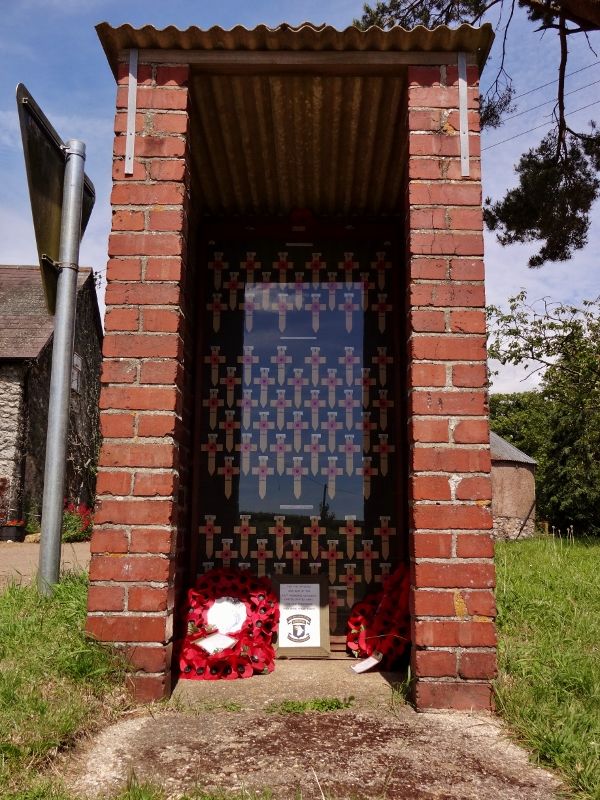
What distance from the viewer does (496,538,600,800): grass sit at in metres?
2.45

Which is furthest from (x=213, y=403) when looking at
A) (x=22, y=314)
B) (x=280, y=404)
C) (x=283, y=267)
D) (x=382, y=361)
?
(x=22, y=314)

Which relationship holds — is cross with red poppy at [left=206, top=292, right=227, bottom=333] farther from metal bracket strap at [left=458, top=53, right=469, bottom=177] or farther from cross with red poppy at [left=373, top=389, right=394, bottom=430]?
metal bracket strap at [left=458, top=53, right=469, bottom=177]

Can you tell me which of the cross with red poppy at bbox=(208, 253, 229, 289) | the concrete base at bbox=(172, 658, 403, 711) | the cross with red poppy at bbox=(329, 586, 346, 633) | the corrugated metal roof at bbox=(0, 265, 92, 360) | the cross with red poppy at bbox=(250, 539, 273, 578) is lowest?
the concrete base at bbox=(172, 658, 403, 711)

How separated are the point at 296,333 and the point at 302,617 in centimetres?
190

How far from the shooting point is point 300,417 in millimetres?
4414

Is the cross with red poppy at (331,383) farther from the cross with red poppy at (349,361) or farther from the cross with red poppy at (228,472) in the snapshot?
the cross with red poppy at (228,472)

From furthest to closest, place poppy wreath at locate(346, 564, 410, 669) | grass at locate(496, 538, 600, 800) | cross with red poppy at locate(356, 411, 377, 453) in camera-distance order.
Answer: cross with red poppy at locate(356, 411, 377, 453), poppy wreath at locate(346, 564, 410, 669), grass at locate(496, 538, 600, 800)

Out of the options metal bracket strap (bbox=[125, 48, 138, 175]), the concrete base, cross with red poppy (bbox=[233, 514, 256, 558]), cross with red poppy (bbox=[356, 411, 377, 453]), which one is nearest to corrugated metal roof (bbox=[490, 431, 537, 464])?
cross with red poppy (bbox=[356, 411, 377, 453])

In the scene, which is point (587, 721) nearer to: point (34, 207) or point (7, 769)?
point (7, 769)

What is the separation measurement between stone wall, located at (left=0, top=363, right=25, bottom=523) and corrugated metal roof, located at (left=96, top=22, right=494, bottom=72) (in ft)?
36.0

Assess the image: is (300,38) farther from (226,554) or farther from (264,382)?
(226,554)

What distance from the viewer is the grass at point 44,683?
221 cm

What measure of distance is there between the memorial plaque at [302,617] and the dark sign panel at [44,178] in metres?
2.36

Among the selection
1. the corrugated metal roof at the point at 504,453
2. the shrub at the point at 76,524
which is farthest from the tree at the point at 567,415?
the shrub at the point at 76,524
